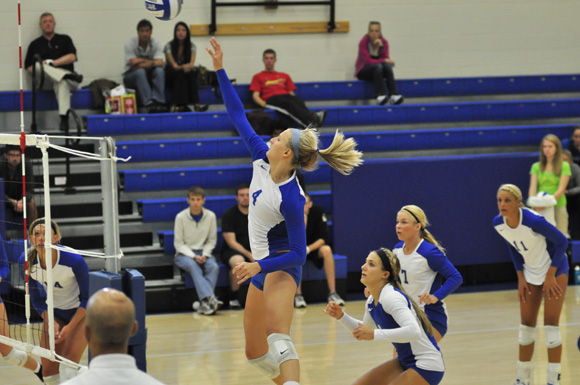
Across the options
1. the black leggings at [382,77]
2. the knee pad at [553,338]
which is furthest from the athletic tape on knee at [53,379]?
the black leggings at [382,77]

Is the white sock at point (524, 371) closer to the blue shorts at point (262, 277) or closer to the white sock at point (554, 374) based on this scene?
the white sock at point (554, 374)

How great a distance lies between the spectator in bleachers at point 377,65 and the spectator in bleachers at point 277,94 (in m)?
1.35

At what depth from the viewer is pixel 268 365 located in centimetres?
486

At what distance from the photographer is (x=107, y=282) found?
4684mm

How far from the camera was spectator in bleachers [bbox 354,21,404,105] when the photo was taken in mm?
12750

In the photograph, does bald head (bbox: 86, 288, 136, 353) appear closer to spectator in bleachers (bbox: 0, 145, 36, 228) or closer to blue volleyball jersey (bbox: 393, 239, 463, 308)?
blue volleyball jersey (bbox: 393, 239, 463, 308)

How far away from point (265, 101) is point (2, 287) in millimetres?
5224

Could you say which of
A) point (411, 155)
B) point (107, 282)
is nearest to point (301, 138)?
point (107, 282)

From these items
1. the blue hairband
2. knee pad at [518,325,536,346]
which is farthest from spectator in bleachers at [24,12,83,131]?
knee pad at [518,325,536,346]

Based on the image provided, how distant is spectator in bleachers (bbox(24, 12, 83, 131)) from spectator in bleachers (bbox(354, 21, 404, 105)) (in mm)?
4344

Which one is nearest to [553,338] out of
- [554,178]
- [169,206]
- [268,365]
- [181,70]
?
[268,365]

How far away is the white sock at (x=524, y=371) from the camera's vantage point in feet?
20.0

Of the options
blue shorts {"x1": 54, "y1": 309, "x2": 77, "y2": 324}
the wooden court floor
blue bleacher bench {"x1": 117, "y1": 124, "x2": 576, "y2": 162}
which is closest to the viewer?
blue shorts {"x1": 54, "y1": 309, "x2": 77, "y2": 324}

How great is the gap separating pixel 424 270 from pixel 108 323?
3258 millimetres
